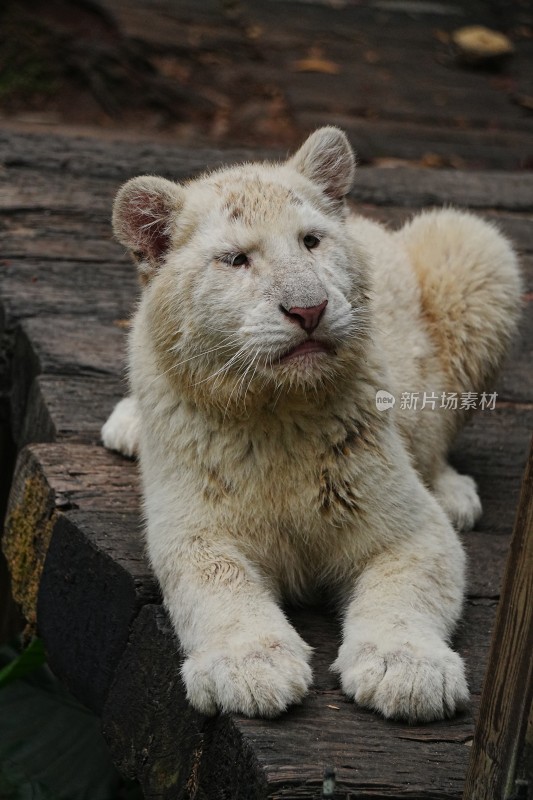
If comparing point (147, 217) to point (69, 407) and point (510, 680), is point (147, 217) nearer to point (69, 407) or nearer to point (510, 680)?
point (69, 407)

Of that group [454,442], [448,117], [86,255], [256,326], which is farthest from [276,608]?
[448,117]

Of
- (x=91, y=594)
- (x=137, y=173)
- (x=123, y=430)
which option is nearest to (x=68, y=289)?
(x=137, y=173)

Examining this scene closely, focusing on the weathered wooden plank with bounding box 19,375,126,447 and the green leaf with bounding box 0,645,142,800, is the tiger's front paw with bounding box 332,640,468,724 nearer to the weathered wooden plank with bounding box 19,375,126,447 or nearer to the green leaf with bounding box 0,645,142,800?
the green leaf with bounding box 0,645,142,800

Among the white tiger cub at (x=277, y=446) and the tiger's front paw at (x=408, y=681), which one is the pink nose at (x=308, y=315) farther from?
the tiger's front paw at (x=408, y=681)

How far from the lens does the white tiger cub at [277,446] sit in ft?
11.3

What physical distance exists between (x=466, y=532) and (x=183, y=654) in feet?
5.47

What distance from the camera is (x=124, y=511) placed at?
4.58 meters

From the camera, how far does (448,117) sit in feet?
35.0

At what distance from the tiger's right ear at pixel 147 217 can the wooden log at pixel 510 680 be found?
6.22 ft

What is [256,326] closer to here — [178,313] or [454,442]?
[178,313]

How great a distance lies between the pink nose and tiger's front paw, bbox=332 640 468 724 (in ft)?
3.20

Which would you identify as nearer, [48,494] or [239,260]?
[239,260]

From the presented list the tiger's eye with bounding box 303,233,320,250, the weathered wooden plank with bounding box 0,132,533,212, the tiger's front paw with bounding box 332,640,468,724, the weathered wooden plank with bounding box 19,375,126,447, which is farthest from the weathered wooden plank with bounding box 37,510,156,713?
the weathered wooden plank with bounding box 0,132,533,212

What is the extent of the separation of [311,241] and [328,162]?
0.54 m
